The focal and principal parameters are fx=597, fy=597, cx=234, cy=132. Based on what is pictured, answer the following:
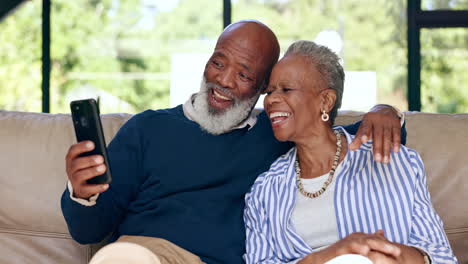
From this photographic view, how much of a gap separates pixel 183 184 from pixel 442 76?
3.90 m

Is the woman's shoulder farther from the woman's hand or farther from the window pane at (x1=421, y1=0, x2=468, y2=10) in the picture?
the window pane at (x1=421, y1=0, x2=468, y2=10)

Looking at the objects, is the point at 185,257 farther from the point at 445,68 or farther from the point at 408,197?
the point at 445,68

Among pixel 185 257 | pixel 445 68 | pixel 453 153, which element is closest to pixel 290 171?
pixel 185 257

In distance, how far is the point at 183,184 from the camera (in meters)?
2.04

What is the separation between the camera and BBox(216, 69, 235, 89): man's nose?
228cm

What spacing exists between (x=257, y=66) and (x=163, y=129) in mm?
464

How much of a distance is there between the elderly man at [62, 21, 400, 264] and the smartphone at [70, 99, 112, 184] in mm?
191

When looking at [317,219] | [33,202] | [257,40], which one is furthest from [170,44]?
[317,219]

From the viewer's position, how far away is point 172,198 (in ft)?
6.63

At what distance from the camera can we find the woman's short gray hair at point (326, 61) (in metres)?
2.00

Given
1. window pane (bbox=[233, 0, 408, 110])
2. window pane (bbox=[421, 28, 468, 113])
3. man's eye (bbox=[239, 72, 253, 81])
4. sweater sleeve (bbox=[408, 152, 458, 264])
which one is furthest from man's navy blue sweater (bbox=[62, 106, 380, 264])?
window pane (bbox=[421, 28, 468, 113])

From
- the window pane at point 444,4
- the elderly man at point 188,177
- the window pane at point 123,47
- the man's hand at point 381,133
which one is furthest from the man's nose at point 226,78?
the window pane at point 444,4

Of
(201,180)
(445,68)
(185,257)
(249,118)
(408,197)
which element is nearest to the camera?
(408,197)

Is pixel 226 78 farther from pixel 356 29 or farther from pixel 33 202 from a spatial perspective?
pixel 356 29
